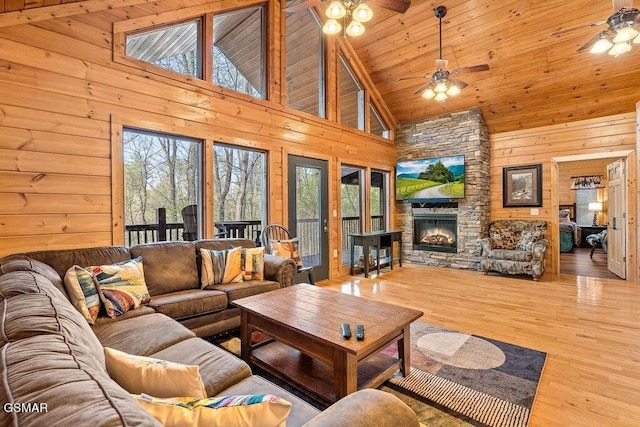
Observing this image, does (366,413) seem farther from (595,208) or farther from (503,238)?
(595,208)

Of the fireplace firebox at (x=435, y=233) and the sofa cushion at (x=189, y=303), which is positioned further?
the fireplace firebox at (x=435, y=233)

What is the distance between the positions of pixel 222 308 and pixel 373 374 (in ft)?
5.08

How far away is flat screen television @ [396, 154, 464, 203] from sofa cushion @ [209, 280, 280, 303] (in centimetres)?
449

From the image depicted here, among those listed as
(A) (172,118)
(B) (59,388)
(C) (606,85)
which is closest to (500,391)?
(B) (59,388)

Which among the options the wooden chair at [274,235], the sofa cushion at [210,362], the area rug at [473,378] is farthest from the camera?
the wooden chair at [274,235]

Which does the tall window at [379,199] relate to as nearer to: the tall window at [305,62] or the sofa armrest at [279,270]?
the tall window at [305,62]

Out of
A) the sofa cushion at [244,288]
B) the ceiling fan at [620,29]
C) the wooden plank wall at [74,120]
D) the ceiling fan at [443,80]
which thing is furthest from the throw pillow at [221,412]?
the ceiling fan at [443,80]

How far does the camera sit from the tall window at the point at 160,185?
399cm

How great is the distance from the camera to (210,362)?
5.19ft

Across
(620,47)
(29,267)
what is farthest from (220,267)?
(620,47)

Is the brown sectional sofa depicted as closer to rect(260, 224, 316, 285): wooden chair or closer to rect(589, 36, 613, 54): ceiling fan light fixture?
rect(260, 224, 316, 285): wooden chair

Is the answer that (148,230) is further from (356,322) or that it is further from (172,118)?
(356,322)

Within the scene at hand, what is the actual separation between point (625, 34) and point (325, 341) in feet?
12.6

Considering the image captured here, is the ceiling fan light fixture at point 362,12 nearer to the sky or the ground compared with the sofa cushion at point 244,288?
nearer to the sky
